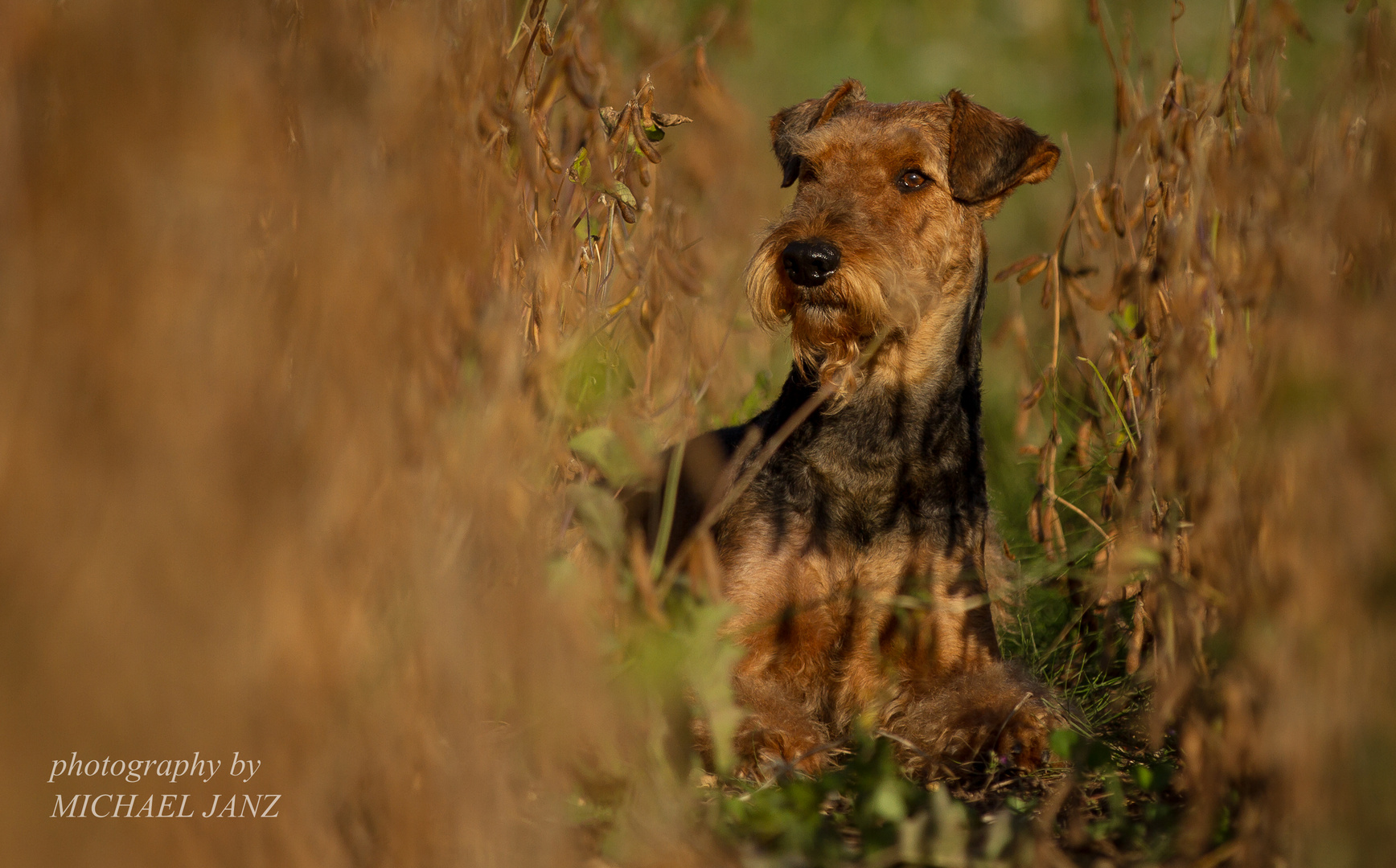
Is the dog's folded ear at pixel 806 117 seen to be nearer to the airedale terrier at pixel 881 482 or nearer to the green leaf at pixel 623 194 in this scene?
the airedale terrier at pixel 881 482

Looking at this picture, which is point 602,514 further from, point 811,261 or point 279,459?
point 811,261

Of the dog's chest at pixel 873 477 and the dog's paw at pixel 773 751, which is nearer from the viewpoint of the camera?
the dog's paw at pixel 773 751

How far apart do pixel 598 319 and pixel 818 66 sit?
7.51 metres

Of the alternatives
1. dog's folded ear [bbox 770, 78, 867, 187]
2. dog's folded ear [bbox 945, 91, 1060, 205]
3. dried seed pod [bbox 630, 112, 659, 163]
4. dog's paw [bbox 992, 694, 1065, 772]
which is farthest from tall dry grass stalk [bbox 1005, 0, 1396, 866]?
dog's folded ear [bbox 770, 78, 867, 187]

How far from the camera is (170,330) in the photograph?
1.47 metres

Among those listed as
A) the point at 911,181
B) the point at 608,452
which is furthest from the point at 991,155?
the point at 608,452

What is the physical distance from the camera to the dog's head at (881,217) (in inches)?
125

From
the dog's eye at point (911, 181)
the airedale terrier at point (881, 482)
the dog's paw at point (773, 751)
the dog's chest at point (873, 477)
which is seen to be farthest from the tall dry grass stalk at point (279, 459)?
the dog's eye at point (911, 181)

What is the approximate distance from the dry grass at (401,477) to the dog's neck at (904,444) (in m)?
1.05

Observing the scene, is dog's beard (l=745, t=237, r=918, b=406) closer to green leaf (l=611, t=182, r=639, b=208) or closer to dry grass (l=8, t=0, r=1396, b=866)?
green leaf (l=611, t=182, r=639, b=208)

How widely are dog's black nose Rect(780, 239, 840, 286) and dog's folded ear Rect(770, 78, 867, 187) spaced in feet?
3.05

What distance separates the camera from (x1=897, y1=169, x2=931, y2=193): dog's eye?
3557 millimetres

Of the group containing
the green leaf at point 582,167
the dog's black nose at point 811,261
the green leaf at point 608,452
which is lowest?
the green leaf at point 608,452

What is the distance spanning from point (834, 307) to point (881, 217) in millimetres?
424
